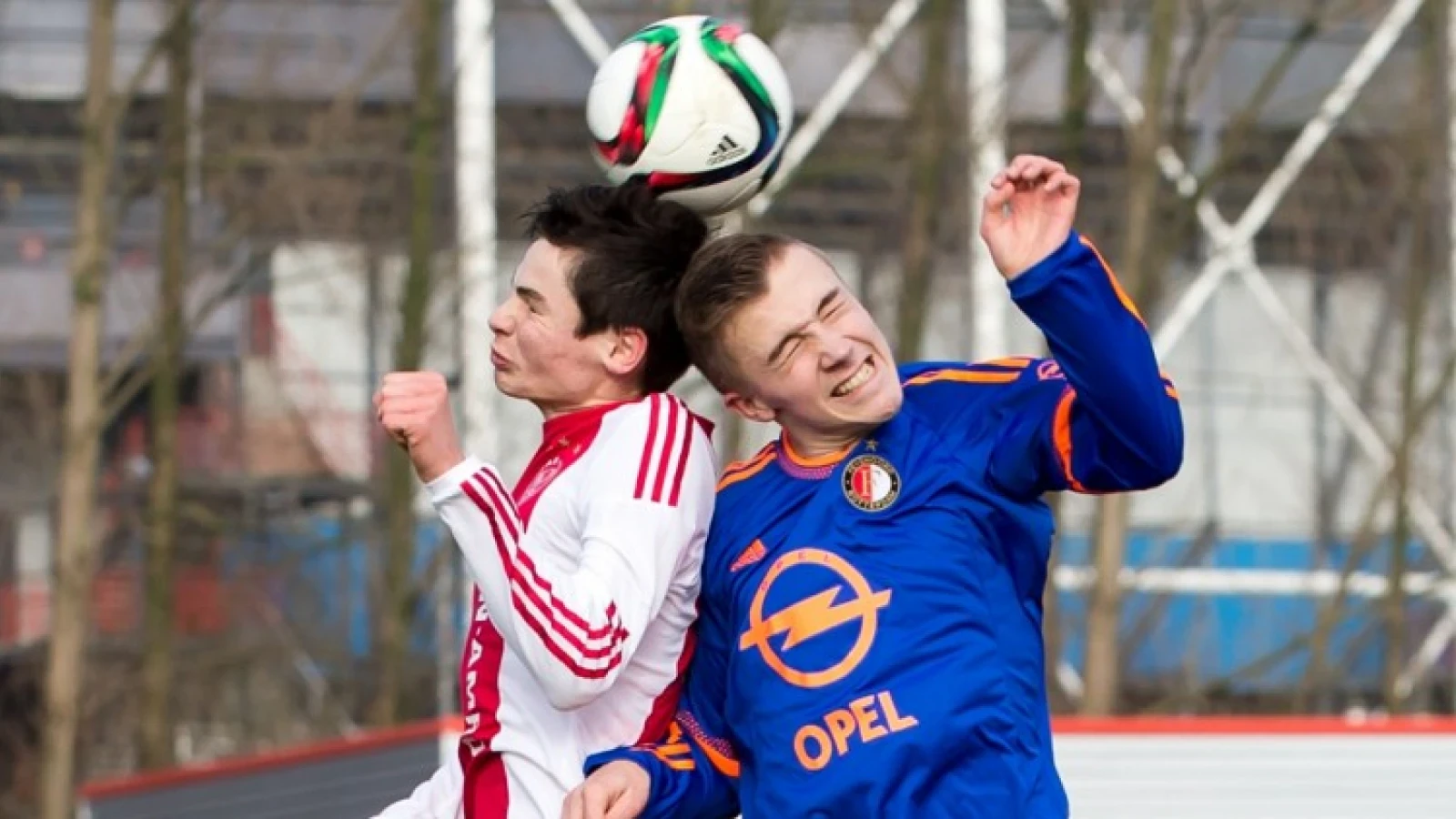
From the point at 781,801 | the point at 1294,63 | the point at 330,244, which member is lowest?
the point at 781,801

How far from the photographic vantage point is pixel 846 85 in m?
15.6

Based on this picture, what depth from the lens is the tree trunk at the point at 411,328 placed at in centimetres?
1448

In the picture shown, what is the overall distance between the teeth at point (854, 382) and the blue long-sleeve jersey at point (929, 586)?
80 mm

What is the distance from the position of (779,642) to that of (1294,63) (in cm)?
1577

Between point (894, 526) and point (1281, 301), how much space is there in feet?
48.5

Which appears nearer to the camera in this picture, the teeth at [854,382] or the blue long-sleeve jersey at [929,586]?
the blue long-sleeve jersey at [929,586]

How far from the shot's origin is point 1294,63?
738 inches

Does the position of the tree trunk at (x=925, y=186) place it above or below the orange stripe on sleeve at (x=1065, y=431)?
above

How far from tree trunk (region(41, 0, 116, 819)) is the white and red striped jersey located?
409 inches

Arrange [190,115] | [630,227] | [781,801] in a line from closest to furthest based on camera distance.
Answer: [781,801] → [630,227] → [190,115]

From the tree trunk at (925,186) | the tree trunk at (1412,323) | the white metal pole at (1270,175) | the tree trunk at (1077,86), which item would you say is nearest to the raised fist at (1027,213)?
the tree trunk at (1077,86)

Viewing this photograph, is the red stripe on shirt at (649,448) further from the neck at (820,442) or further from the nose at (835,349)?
the nose at (835,349)

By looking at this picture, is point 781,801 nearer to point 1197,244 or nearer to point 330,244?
point 330,244

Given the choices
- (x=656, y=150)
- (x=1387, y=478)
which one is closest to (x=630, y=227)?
(x=656, y=150)
